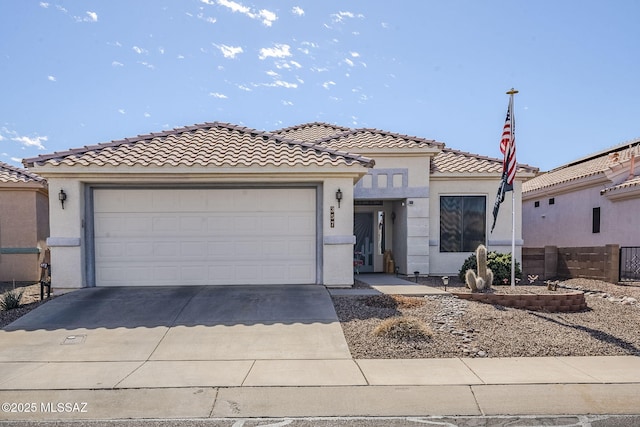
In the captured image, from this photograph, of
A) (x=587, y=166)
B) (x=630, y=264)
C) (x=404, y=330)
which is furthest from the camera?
(x=587, y=166)

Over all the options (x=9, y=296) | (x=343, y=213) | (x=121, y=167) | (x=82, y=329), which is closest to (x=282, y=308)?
(x=343, y=213)

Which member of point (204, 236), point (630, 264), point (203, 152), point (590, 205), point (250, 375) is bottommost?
point (250, 375)

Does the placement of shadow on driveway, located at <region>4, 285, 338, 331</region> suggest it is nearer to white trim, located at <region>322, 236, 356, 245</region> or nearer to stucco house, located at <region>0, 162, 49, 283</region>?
white trim, located at <region>322, 236, 356, 245</region>

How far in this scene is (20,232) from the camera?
43.6 ft

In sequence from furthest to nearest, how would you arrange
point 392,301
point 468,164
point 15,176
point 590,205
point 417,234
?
point 590,205, point 468,164, point 417,234, point 15,176, point 392,301

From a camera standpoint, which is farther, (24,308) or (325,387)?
(24,308)

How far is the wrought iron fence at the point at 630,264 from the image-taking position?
556 inches

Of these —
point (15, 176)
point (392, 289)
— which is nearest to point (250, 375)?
point (392, 289)

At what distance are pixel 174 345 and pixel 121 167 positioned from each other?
526cm

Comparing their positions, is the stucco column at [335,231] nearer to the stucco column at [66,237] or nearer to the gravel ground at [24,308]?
the stucco column at [66,237]

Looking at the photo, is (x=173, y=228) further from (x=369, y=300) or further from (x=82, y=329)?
(x=369, y=300)

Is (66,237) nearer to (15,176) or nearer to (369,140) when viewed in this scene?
(15,176)

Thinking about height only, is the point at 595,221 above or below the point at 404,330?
above

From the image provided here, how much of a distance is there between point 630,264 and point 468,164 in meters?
6.76
